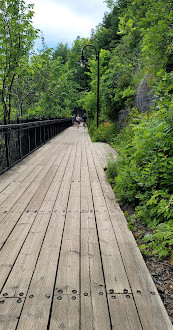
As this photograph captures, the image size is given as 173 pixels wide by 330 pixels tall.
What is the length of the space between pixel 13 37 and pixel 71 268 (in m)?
11.1

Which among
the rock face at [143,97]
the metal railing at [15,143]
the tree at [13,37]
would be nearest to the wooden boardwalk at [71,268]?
the metal railing at [15,143]

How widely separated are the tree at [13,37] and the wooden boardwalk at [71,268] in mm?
7622

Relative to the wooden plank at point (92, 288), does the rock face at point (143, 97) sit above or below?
above

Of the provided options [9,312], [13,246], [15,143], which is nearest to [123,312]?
[9,312]

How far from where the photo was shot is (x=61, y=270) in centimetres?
230

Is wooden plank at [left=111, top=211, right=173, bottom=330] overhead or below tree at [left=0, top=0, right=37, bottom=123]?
below

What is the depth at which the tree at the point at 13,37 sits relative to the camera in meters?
10.4

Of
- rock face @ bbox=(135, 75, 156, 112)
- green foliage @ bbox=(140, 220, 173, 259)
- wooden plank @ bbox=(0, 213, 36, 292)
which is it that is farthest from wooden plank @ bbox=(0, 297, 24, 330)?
rock face @ bbox=(135, 75, 156, 112)

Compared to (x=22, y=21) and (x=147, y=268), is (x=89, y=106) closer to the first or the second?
(x=22, y=21)

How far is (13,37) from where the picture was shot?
425 inches

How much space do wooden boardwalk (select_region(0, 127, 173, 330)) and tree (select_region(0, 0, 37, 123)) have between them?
300 inches

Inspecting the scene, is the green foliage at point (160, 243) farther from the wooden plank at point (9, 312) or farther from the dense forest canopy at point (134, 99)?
the wooden plank at point (9, 312)

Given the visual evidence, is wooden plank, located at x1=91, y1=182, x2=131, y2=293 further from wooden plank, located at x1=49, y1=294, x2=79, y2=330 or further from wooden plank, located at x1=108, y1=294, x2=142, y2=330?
wooden plank, located at x1=49, y1=294, x2=79, y2=330

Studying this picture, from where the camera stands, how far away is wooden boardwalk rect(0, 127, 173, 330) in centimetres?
177
